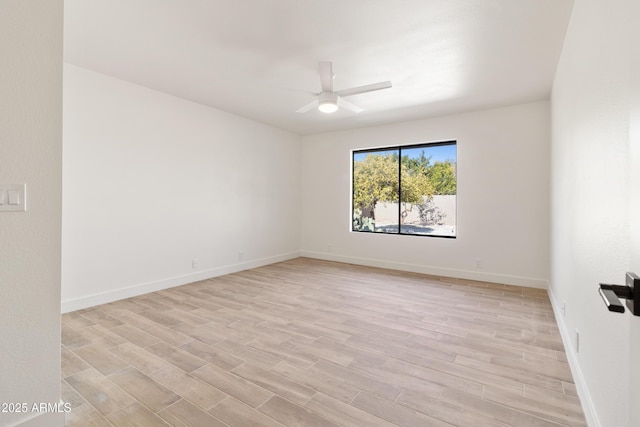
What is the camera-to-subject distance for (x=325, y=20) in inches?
96.3

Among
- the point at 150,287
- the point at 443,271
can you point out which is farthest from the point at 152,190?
the point at 443,271

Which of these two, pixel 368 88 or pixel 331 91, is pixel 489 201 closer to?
pixel 368 88

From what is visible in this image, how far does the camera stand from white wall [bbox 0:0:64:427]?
143 centimetres

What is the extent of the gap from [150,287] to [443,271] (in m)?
4.39

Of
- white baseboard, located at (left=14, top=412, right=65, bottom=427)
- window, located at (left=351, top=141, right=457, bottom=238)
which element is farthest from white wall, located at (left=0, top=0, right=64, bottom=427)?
window, located at (left=351, top=141, right=457, bottom=238)

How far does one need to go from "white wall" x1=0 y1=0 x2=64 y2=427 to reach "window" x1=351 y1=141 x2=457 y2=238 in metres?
4.93

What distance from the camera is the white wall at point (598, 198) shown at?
117cm

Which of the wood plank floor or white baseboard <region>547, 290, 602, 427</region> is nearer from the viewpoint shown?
white baseboard <region>547, 290, 602, 427</region>

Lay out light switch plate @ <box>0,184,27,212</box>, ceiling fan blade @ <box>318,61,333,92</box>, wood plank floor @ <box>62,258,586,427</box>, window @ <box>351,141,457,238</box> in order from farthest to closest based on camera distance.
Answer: window @ <box>351,141,457,238</box> < ceiling fan blade @ <box>318,61,333,92</box> < wood plank floor @ <box>62,258,586,427</box> < light switch plate @ <box>0,184,27,212</box>

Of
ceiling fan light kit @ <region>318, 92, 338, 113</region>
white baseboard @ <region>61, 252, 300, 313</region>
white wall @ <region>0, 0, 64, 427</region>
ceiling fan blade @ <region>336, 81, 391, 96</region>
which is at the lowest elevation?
white baseboard @ <region>61, 252, 300, 313</region>

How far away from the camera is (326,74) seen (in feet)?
9.89

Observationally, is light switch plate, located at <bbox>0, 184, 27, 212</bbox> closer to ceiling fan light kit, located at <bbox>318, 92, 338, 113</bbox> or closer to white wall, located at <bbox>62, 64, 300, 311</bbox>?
white wall, located at <bbox>62, 64, 300, 311</bbox>

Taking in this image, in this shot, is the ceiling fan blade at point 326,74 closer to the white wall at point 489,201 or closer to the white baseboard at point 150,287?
the white wall at point 489,201

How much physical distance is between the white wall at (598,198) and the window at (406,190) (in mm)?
2722
